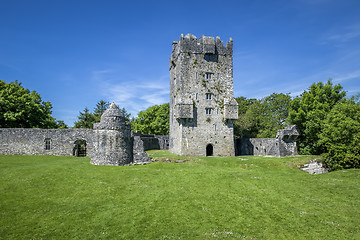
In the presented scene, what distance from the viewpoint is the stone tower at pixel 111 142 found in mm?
24062

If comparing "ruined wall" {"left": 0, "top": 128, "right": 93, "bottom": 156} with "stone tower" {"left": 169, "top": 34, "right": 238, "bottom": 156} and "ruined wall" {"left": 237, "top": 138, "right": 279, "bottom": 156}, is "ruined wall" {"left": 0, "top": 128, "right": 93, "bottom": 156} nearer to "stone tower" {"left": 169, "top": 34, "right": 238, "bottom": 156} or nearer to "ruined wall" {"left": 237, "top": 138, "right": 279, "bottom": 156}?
"stone tower" {"left": 169, "top": 34, "right": 238, "bottom": 156}

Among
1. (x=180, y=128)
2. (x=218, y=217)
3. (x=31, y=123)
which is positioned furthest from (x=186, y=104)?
(x=31, y=123)

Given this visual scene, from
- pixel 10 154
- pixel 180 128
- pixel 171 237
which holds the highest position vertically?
pixel 180 128

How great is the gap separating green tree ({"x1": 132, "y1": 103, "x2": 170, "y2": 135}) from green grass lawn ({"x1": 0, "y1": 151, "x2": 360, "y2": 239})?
4691cm

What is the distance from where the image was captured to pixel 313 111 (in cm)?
3697

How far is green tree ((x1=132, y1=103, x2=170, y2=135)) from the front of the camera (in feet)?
220

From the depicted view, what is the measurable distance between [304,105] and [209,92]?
16868mm

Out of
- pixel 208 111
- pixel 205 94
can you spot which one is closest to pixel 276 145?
pixel 208 111

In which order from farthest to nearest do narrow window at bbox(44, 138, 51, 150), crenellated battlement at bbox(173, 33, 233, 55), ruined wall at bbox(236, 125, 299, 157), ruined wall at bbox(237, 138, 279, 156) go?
ruined wall at bbox(237, 138, 279, 156), crenellated battlement at bbox(173, 33, 233, 55), ruined wall at bbox(236, 125, 299, 157), narrow window at bbox(44, 138, 51, 150)

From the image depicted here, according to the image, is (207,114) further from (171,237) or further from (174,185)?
(171,237)

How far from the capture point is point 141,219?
1112cm

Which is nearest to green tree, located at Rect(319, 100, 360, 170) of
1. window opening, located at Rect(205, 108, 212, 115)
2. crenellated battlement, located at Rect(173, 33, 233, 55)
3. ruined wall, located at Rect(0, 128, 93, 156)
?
window opening, located at Rect(205, 108, 212, 115)

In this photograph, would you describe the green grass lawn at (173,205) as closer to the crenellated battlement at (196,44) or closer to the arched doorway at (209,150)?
the arched doorway at (209,150)

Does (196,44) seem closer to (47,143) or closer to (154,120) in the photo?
(47,143)
